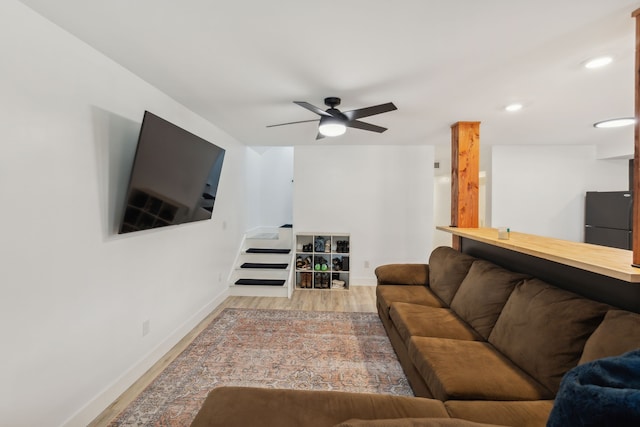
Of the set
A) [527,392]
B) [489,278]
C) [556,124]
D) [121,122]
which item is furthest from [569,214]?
[121,122]

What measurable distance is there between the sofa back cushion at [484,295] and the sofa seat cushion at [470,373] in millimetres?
228

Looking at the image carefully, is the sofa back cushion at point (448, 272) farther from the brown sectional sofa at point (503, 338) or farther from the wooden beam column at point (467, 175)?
the wooden beam column at point (467, 175)

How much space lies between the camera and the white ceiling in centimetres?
144

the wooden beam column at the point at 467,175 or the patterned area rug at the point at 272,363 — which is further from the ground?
the wooden beam column at the point at 467,175

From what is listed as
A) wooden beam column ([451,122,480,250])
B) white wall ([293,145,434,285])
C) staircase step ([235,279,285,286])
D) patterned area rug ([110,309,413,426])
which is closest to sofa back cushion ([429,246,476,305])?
wooden beam column ([451,122,480,250])

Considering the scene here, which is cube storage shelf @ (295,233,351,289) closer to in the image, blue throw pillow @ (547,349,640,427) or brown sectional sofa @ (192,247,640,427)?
brown sectional sofa @ (192,247,640,427)

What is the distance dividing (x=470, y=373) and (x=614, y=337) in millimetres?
644

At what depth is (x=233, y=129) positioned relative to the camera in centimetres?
381

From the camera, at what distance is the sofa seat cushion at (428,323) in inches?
81.0

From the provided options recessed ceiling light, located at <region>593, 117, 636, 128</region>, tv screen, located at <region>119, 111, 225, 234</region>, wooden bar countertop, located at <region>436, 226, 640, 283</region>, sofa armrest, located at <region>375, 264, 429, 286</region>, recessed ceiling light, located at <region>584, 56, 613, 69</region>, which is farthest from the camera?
sofa armrest, located at <region>375, 264, 429, 286</region>

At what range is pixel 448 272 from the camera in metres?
2.81

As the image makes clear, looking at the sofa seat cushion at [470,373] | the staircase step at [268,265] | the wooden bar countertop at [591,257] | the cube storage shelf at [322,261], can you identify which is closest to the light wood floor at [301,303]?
the cube storage shelf at [322,261]

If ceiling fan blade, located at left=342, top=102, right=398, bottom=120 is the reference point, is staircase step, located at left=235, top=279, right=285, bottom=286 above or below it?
below

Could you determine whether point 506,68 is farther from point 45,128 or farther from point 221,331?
point 221,331
